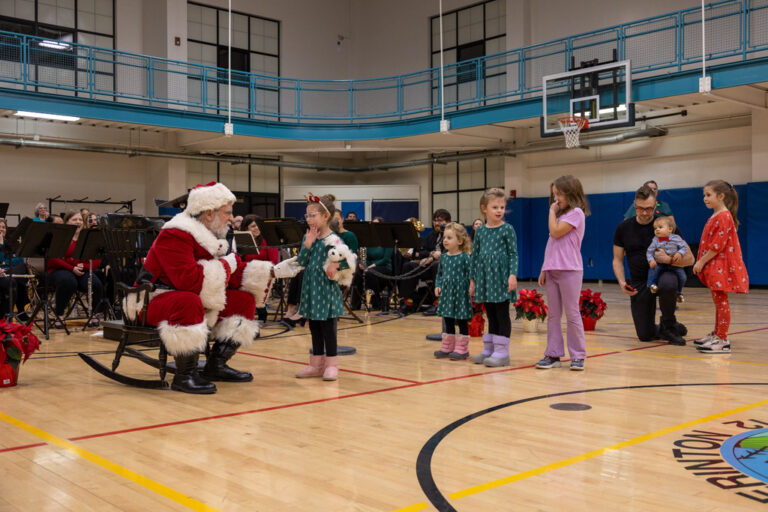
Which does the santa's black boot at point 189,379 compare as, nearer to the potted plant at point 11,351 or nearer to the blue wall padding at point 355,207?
the potted plant at point 11,351

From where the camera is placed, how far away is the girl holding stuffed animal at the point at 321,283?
5094mm

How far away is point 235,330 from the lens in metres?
5.11

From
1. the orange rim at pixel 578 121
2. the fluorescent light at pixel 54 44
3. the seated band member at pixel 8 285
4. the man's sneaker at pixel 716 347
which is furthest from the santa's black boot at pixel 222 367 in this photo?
the fluorescent light at pixel 54 44

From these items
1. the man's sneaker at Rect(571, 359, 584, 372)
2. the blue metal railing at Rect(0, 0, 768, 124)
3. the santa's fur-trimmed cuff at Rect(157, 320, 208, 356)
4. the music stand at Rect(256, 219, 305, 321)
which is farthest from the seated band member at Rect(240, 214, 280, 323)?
the blue metal railing at Rect(0, 0, 768, 124)

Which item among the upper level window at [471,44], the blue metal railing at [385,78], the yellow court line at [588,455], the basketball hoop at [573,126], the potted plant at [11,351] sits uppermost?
the upper level window at [471,44]

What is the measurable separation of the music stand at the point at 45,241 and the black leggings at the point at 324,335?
3989 millimetres

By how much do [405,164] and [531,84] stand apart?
16.2ft

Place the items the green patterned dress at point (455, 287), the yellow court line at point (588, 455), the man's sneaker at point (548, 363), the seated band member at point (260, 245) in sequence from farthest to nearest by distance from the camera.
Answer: the seated band member at point (260, 245), the green patterned dress at point (455, 287), the man's sneaker at point (548, 363), the yellow court line at point (588, 455)

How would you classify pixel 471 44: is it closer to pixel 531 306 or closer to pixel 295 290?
pixel 295 290

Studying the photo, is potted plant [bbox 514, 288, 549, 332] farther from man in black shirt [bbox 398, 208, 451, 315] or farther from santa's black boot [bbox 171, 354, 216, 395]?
santa's black boot [bbox 171, 354, 216, 395]

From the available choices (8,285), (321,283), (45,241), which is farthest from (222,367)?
(8,285)

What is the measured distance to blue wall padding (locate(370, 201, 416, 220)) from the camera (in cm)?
2147

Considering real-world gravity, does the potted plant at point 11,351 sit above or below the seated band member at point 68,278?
below

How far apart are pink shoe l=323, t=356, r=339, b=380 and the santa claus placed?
56 centimetres
